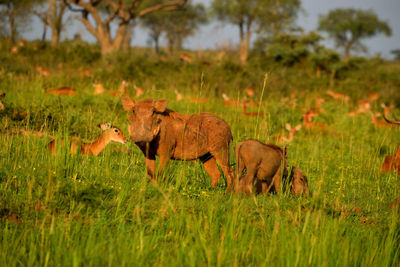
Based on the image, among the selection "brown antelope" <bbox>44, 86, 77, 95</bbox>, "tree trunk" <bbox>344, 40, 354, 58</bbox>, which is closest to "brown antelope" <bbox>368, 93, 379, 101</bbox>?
"brown antelope" <bbox>44, 86, 77, 95</bbox>

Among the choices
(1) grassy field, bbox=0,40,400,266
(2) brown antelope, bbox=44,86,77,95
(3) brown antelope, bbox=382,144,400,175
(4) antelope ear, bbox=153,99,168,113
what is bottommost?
(1) grassy field, bbox=0,40,400,266

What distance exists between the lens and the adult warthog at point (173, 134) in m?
4.05

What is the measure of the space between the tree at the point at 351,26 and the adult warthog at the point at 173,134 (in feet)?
178

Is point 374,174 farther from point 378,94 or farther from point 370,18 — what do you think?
point 370,18

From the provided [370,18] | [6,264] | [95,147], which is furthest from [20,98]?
[370,18]

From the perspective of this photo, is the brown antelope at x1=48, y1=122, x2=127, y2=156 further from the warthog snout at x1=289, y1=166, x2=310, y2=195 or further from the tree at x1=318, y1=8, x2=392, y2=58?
the tree at x1=318, y1=8, x2=392, y2=58

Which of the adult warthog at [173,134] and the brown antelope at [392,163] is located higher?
the adult warthog at [173,134]

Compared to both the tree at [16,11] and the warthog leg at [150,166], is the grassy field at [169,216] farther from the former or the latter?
the tree at [16,11]

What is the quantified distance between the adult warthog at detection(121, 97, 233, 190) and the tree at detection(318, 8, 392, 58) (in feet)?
178

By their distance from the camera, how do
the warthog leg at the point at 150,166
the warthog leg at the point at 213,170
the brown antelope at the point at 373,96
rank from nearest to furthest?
1. the warthog leg at the point at 150,166
2. the warthog leg at the point at 213,170
3. the brown antelope at the point at 373,96

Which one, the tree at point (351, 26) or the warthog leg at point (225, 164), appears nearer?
the warthog leg at point (225, 164)

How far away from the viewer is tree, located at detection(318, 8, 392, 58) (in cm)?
5575

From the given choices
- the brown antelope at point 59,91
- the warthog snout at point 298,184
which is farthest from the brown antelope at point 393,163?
the brown antelope at point 59,91

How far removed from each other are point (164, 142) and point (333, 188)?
264 centimetres
